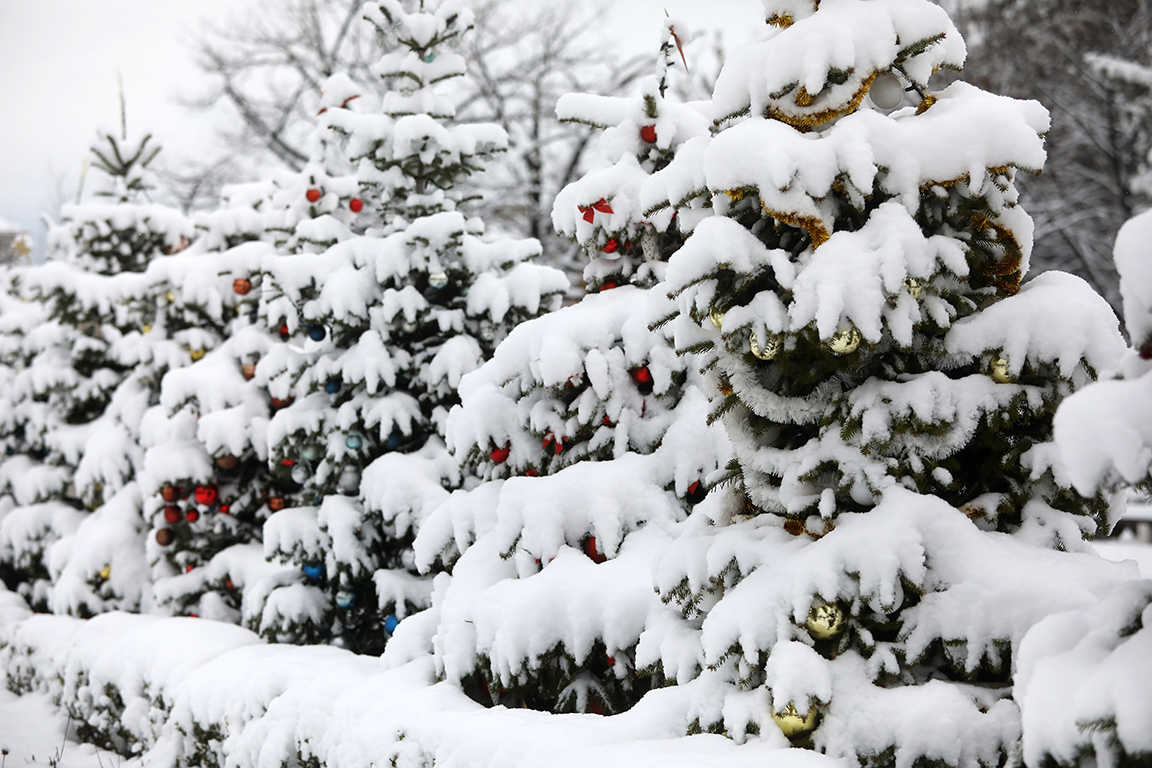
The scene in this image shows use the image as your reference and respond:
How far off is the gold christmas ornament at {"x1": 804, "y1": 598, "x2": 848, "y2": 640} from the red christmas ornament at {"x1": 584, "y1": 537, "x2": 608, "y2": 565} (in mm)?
1380

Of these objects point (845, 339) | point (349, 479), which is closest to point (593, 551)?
point (845, 339)

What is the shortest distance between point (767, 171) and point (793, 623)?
128cm

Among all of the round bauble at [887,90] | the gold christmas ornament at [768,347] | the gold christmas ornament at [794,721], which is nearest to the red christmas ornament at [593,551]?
the gold christmas ornament at [794,721]

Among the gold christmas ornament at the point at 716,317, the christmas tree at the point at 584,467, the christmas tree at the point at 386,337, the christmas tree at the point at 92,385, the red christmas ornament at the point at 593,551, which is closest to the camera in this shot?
the gold christmas ornament at the point at 716,317

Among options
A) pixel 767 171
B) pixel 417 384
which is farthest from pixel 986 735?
pixel 417 384

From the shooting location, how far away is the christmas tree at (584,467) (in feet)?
10.6

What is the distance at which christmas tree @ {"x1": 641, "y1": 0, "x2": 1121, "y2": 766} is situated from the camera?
2207 mm

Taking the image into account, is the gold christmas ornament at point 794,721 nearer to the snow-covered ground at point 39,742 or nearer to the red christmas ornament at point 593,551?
the red christmas ornament at point 593,551

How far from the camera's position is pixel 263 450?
20.0ft

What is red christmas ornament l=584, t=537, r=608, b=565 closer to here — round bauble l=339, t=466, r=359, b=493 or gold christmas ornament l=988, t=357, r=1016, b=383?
gold christmas ornament l=988, t=357, r=1016, b=383

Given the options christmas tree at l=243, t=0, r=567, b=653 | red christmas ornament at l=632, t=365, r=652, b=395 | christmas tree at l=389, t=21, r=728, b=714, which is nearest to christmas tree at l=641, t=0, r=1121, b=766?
christmas tree at l=389, t=21, r=728, b=714

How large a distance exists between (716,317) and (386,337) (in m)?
3.22

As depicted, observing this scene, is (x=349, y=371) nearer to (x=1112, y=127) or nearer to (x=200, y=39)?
(x=1112, y=127)

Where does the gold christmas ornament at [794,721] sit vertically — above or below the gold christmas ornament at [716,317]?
below
